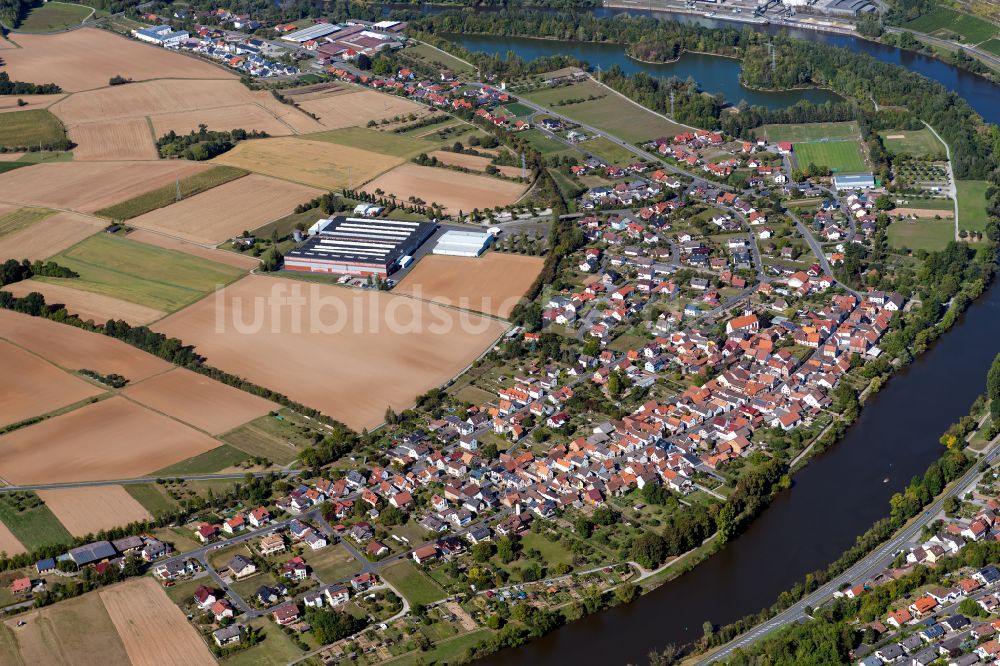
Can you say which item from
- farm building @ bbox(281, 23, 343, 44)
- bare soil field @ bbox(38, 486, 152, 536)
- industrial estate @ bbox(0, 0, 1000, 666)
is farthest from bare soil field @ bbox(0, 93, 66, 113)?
bare soil field @ bbox(38, 486, 152, 536)

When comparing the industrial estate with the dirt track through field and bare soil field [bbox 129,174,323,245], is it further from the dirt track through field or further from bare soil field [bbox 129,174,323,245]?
bare soil field [bbox 129,174,323,245]

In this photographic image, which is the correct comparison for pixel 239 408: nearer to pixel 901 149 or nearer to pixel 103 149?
pixel 103 149

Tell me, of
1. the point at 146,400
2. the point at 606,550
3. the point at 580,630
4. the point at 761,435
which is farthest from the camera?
the point at 146,400

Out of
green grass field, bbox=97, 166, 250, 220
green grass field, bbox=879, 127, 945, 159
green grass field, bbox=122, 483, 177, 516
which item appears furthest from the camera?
green grass field, bbox=879, 127, 945, 159

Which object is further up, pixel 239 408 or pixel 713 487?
pixel 713 487

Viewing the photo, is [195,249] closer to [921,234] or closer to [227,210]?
[227,210]

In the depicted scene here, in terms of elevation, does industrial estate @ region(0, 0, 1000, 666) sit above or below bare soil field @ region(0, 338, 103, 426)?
above

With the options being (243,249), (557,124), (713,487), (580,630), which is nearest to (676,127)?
(557,124)
